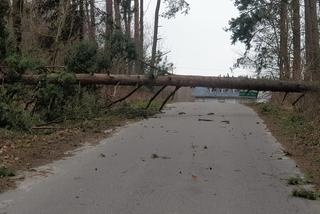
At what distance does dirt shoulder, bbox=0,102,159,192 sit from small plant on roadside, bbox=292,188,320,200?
4.20 meters

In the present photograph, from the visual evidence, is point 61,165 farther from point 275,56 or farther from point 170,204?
point 275,56

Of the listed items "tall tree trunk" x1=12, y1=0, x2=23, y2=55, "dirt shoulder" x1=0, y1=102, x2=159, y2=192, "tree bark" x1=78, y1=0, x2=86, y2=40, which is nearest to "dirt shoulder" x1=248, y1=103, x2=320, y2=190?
"dirt shoulder" x1=0, y1=102, x2=159, y2=192

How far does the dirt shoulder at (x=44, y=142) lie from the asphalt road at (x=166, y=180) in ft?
1.24

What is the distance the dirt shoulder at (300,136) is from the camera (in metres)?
10.7

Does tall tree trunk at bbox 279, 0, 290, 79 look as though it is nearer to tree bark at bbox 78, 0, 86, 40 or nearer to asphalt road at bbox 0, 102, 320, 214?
tree bark at bbox 78, 0, 86, 40

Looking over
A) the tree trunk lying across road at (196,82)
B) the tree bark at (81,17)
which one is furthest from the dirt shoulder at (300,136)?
the tree bark at (81,17)

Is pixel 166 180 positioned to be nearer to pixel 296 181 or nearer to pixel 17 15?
pixel 296 181

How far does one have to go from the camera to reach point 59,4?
26.8 meters

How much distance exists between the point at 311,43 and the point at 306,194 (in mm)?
15045

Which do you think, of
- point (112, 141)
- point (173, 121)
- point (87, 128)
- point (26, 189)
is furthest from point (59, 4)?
point (26, 189)

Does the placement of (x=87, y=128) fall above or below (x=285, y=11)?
below

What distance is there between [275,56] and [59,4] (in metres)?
16.7

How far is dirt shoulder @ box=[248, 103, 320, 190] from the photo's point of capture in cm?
1070

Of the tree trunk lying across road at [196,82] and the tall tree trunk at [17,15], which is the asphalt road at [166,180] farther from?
the tall tree trunk at [17,15]
